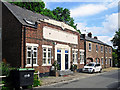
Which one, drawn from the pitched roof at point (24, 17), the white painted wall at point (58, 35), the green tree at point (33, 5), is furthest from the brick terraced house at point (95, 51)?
the green tree at point (33, 5)

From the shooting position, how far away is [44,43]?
18641 millimetres

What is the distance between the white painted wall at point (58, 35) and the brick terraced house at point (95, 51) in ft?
10.8

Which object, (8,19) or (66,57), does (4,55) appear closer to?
(8,19)

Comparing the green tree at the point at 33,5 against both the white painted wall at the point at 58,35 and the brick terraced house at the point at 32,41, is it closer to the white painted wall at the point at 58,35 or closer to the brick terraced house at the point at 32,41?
the brick terraced house at the point at 32,41

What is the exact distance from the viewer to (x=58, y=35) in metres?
20.9

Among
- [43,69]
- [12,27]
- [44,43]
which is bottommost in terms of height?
[43,69]

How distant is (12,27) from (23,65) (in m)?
4.63

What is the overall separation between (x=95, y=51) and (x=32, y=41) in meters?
19.3

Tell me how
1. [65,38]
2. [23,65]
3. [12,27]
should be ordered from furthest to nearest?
1. [65,38]
2. [12,27]
3. [23,65]

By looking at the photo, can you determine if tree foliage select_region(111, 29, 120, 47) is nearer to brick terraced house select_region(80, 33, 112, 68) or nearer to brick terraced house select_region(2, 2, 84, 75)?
brick terraced house select_region(80, 33, 112, 68)

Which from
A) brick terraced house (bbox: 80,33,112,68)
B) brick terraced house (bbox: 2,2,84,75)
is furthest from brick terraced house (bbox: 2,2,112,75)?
brick terraced house (bbox: 80,33,112,68)

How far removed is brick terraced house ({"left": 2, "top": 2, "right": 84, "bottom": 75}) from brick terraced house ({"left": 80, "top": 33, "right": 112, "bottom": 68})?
Answer: 283 inches

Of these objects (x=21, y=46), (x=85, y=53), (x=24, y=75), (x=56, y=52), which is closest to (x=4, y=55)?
(x=21, y=46)

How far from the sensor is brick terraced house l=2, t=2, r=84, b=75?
1623cm
